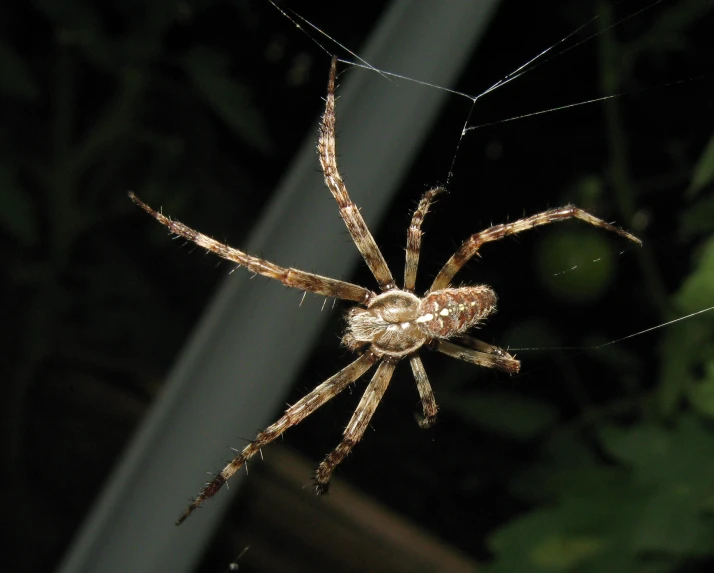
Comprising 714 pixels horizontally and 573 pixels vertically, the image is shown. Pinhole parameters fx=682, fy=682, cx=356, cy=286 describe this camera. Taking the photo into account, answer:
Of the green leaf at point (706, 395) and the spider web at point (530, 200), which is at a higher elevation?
the spider web at point (530, 200)

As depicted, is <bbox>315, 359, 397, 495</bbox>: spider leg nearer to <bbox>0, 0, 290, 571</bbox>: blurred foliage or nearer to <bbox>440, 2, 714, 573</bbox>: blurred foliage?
<bbox>440, 2, 714, 573</bbox>: blurred foliage

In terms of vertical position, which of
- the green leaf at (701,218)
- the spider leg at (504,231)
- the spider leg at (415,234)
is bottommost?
the spider leg at (415,234)

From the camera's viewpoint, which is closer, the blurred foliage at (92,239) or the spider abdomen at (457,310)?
the spider abdomen at (457,310)

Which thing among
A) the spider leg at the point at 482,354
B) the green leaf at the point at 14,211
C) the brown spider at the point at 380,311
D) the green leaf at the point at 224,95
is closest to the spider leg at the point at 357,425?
the brown spider at the point at 380,311

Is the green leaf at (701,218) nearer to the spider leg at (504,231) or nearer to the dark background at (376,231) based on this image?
the spider leg at (504,231)

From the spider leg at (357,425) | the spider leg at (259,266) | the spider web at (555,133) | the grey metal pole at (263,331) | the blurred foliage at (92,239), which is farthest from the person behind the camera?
the blurred foliage at (92,239)

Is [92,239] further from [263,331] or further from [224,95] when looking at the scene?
[263,331]

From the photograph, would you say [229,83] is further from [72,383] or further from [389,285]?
[72,383]
